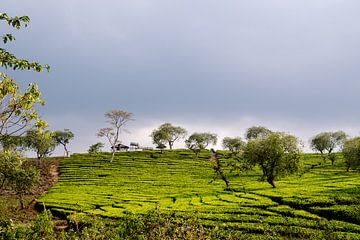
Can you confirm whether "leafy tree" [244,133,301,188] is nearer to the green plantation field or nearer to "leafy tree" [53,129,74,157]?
the green plantation field

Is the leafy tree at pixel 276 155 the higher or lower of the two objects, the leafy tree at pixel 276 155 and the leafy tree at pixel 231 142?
the lower

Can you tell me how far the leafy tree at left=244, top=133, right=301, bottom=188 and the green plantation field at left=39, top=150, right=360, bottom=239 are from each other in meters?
2.54

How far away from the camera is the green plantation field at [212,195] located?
100ft

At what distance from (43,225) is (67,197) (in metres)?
45.5

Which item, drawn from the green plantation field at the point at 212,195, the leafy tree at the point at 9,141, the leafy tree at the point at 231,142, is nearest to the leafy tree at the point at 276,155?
the green plantation field at the point at 212,195

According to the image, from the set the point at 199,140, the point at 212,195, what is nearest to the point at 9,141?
the point at 212,195

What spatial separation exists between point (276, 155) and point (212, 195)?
1214 cm

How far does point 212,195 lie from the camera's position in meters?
50.8

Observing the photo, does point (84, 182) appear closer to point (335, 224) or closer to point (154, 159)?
point (154, 159)

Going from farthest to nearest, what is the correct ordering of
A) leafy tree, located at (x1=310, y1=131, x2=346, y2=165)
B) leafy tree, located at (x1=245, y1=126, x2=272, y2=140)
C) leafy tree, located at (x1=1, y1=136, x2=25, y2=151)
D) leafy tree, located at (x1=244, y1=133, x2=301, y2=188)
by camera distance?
leafy tree, located at (x1=245, y1=126, x2=272, y2=140) → leafy tree, located at (x1=310, y1=131, x2=346, y2=165) → leafy tree, located at (x1=244, y1=133, x2=301, y2=188) → leafy tree, located at (x1=1, y1=136, x2=25, y2=151)

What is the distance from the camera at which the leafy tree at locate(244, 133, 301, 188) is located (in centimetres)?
5528

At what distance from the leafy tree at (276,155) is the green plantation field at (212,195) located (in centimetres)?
254

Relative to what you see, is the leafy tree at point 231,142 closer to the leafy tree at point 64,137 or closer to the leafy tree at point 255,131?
the leafy tree at point 255,131

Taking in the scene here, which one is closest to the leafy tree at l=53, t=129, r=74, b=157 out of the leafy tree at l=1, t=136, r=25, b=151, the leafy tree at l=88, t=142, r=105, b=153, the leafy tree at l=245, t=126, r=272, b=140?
the leafy tree at l=88, t=142, r=105, b=153
